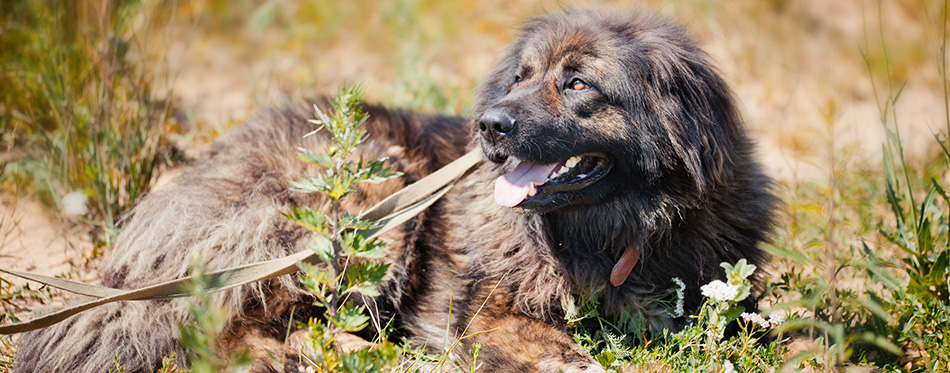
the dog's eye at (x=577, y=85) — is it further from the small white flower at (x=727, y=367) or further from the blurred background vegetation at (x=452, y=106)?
the small white flower at (x=727, y=367)

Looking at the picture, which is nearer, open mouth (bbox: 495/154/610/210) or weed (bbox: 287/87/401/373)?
weed (bbox: 287/87/401/373)

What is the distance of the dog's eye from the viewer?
9.05ft

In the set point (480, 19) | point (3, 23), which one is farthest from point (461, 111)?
point (3, 23)

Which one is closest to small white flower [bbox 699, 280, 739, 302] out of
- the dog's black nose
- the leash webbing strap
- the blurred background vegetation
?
the blurred background vegetation

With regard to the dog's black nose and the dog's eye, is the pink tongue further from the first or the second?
the dog's eye

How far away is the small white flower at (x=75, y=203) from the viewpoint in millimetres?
3668

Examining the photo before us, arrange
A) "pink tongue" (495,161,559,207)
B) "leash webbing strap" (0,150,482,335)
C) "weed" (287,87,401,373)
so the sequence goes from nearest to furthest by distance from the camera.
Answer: "weed" (287,87,401,373), "leash webbing strap" (0,150,482,335), "pink tongue" (495,161,559,207)

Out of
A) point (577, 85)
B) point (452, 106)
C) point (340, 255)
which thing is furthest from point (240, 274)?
point (452, 106)

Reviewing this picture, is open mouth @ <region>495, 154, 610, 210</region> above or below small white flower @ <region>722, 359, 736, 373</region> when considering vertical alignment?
above

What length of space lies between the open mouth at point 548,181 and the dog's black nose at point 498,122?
247 mm

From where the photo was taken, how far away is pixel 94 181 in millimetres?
3613

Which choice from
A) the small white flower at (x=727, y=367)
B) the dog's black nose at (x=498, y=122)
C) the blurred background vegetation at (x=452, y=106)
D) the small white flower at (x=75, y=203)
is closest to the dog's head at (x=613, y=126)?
the dog's black nose at (x=498, y=122)

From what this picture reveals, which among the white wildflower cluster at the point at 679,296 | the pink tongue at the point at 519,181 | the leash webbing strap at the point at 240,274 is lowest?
the white wildflower cluster at the point at 679,296

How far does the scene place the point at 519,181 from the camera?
9.05 feet
